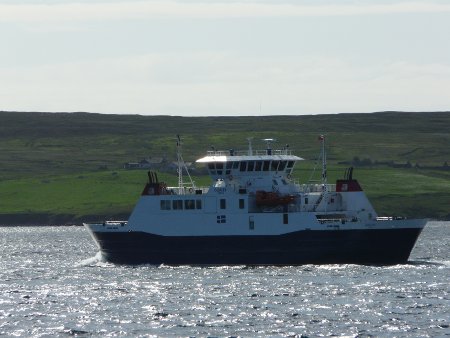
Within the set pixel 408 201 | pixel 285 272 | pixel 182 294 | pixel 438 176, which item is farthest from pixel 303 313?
pixel 438 176

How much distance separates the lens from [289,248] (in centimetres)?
7850

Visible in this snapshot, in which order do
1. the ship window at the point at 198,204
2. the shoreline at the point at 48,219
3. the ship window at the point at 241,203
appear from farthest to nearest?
the shoreline at the point at 48,219, the ship window at the point at 198,204, the ship window at the point at 241,203

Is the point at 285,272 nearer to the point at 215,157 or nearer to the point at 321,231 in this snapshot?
the point at 321,231

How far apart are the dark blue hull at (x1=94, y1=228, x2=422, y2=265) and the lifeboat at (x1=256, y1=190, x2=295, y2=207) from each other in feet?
7.28

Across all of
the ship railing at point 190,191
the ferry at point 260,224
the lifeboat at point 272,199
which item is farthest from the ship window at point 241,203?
the ship railing at point 190,191

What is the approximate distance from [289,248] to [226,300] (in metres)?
18.1

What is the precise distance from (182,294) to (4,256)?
45520mm

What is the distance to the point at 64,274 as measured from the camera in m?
79.9

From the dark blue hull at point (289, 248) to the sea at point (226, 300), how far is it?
33.2 inches

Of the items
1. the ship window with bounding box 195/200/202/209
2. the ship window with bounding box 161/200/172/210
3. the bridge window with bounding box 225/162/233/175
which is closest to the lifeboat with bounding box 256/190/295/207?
the bridge window with bounding box 225/162/233/175

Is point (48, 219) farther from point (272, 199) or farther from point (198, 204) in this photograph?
point (272, 199)

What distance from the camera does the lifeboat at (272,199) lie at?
79312 millimetres

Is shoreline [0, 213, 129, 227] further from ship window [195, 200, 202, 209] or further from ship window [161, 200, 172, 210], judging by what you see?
ship window [195, 200, 202, 209]

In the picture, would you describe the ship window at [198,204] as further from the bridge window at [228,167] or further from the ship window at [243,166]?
the ship window at [243,166]
